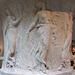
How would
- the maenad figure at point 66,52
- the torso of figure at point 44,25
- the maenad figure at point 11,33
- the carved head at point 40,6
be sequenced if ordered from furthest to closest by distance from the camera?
1. the maenad figure at point 66,52
2. the maenad figure at point 11,33
3. the carved head at point 40,6
4. the torso of figure at point 44,25

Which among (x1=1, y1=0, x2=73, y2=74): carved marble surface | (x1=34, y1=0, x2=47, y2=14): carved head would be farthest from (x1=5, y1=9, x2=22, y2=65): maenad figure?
(x1=34, y1=0, x2=47, y2=14): carved head

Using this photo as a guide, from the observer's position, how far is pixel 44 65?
4.82 meters

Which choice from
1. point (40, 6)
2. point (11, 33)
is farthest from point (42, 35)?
point (11, 33)

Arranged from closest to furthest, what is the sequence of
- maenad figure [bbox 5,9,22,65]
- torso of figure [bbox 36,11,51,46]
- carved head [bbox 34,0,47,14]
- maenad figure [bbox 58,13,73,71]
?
torso of figure [bbox 36,11,51,46] → carved head [bbox 34,0,47,14] → maenad figure [bbox 5,9,22,65] → maenad figure [bbox 58,13,73,71]

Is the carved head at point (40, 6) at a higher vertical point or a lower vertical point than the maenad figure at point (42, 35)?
higher

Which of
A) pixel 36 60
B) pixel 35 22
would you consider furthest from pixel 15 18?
pixel 36 60

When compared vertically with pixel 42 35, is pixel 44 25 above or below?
above

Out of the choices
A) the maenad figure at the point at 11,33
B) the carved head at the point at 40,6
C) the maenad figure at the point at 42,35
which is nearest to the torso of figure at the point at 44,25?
the maenad figure at the point at 42,35

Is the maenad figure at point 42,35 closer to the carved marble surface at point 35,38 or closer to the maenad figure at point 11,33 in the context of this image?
the carved marble surface at point 35,38

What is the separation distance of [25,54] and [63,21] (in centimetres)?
148

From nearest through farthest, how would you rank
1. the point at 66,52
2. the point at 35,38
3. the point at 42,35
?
1. the point at 42,35
2. the point at 35,38
3. the point at 66,52

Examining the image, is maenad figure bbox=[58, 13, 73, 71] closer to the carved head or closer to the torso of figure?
the torso of figure

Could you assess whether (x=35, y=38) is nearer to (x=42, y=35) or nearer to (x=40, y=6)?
(x=42, y=35)

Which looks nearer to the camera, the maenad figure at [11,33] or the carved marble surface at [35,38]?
the carved marble surface at [35,38]
